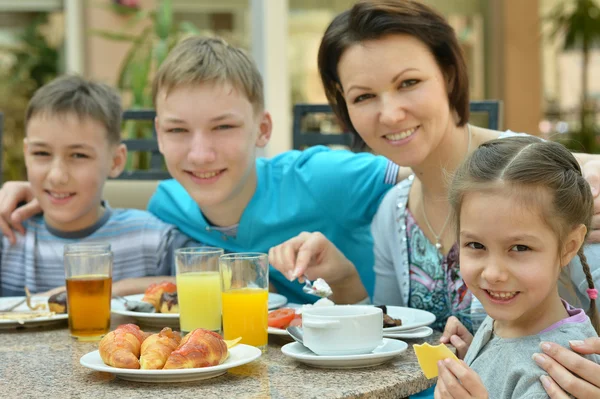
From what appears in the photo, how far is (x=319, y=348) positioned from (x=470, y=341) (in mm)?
338

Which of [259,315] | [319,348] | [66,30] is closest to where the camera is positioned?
[319,348]

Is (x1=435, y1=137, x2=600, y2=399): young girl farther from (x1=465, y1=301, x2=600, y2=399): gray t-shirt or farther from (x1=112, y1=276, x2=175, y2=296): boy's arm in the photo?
(x1=112, y1=276, x2=175, y2=296): boy's arm

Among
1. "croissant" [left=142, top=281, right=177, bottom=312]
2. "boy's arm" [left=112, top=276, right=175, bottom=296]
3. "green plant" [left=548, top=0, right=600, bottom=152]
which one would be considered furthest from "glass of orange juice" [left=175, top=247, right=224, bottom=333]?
"green plant" [left=548, top=0, right=600, bottom=152]

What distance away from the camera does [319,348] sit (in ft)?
4.55

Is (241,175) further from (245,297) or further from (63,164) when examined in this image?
(245,297)

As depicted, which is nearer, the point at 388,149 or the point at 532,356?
the point at 532,356

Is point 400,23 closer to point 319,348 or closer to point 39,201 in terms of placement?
point 319,348

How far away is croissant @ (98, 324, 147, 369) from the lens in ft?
4.31

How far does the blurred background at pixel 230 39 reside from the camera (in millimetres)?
5141

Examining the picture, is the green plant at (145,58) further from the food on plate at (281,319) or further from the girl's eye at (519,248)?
the girl's eye at (519,248)

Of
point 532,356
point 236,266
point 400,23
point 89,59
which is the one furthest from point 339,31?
point 89,59

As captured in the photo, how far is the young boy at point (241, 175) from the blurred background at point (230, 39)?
2247mm

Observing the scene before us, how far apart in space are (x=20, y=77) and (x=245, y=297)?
14.4ft

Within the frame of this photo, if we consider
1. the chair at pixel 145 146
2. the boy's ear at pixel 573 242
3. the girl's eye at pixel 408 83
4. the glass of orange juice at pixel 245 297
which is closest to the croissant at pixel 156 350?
the glass of orange juice at pixel 245 297
